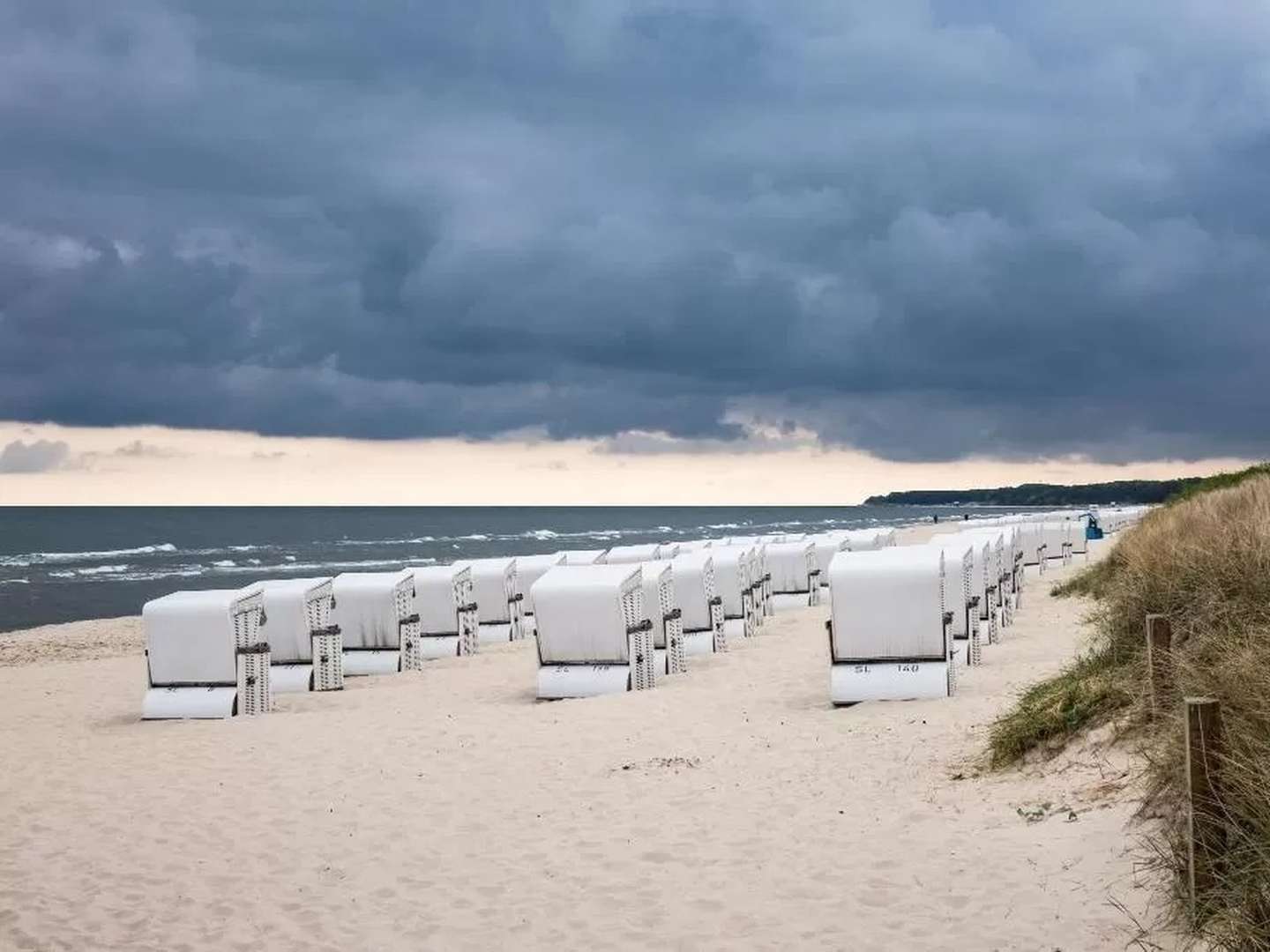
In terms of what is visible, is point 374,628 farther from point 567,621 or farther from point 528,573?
point 528,573

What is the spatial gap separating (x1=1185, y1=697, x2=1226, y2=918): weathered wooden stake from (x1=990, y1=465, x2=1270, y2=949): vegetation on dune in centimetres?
5

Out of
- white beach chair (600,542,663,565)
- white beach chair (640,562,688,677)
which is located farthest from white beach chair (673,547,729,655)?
white beach chair (600,542,663,565)

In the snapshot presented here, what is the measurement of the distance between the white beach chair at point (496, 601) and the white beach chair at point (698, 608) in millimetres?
4249

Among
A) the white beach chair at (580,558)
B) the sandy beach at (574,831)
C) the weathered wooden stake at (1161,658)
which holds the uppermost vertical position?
the white beach chair at (580,558)

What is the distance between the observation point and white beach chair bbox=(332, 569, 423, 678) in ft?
57.0

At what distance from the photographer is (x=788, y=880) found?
23.1 ft

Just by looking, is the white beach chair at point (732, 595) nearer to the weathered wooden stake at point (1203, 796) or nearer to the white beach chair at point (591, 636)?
the white beach chair at point (591, 636)

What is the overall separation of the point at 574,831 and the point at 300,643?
28.0 ft

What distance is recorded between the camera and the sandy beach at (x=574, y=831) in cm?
648

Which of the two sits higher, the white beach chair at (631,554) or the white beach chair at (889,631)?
the white beach chair at (631,554)

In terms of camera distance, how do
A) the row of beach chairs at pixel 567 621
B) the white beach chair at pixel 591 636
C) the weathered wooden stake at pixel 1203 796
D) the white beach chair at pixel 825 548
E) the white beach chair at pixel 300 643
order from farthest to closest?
the white beach chair at pixel 825 548, the white beach chair at pixel 300 643, the white beach chair at pixel 591 636, the row of beach chairs at pixel 567 621, the weathered wooden stake at pixel 1203 796

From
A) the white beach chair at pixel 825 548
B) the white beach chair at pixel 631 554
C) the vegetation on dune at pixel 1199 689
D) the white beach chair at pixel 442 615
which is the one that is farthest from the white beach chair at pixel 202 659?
the white beach chair at pixel 825 548

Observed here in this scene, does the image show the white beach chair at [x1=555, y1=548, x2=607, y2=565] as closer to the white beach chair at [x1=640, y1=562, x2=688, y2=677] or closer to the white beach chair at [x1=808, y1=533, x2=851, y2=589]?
the white beach chair at [x1=640, y1=562, x2=688, y2=677]

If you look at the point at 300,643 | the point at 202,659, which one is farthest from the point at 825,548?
the point at 202,659
